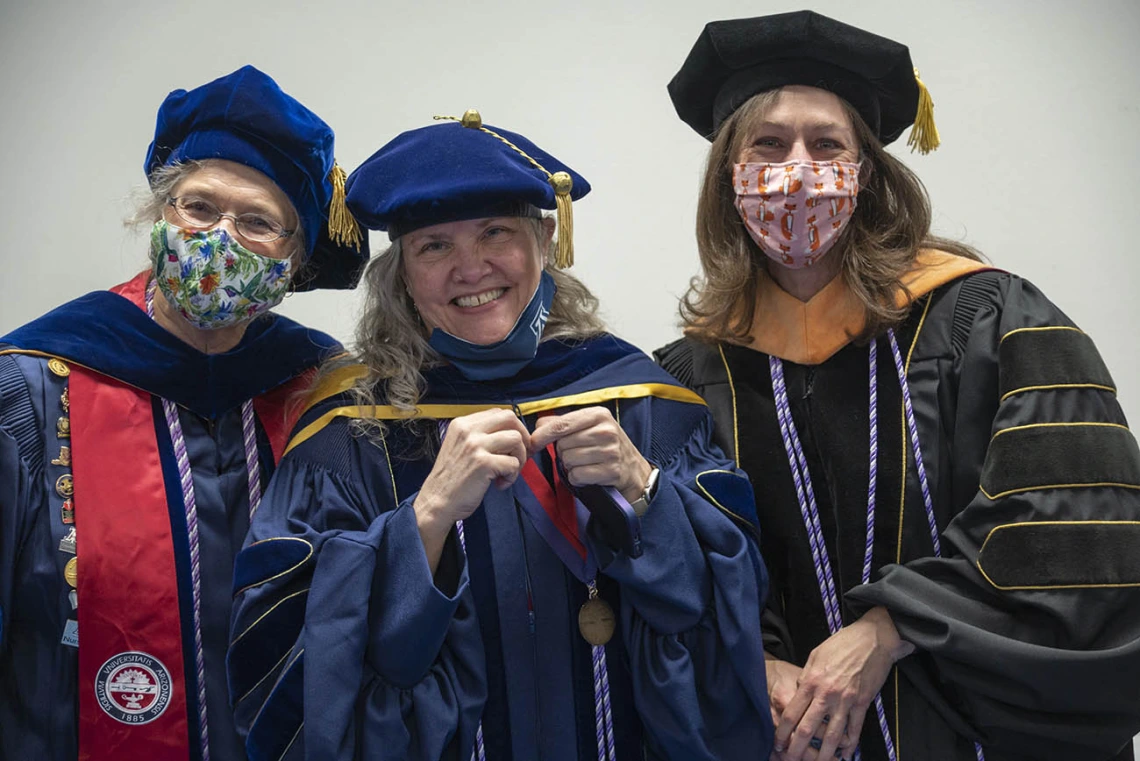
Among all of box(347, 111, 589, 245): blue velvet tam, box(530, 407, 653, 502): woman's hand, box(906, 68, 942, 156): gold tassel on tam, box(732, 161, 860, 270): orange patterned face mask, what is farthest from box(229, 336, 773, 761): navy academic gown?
box(906, 68, 942, 156): gold tassel on tam

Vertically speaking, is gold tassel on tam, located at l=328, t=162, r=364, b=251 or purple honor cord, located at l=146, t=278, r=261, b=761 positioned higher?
gold tassel on tam, located at l=328, t=162, r=364, b=251

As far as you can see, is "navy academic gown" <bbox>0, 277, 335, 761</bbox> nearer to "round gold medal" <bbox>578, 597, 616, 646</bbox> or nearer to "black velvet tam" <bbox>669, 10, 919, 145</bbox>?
"round gold medal" <bbox>578, 597, 616, 646</bbox>

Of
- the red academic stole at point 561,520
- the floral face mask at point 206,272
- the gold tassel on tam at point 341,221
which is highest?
the gold tassel on tam at point 341,221

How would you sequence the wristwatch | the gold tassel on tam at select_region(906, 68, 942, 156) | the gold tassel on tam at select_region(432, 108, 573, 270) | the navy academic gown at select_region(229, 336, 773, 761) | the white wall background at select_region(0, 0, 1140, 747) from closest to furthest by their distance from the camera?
the navy academic gown at select_region(229, 336, 773, 761) → the wristwatch → the gold tassel on tam at select_region(432, 108, 573, 270) → the gold tassel on tam at select_region(906, 68, 942, 156) → the white wall background at select_region(0, 0, 1140, 747)

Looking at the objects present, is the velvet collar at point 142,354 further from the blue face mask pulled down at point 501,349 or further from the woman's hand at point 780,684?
the woman's hand at point 780,684

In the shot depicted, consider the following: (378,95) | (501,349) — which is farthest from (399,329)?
(378,95)

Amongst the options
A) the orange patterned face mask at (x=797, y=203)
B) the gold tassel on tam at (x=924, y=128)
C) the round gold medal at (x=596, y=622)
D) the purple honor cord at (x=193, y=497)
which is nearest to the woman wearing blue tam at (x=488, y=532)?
the round gold medal at (x=596, y=622)

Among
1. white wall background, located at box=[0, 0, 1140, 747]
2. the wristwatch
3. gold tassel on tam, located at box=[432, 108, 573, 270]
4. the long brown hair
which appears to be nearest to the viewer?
the wristwatch

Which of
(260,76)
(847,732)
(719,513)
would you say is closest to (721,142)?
(719,513)

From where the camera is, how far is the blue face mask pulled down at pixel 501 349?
2197mm

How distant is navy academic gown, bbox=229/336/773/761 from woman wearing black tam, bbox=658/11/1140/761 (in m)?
0.18

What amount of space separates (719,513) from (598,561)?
0.84 feet

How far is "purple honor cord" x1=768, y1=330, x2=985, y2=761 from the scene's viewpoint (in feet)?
7.18

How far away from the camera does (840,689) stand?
2.08m
